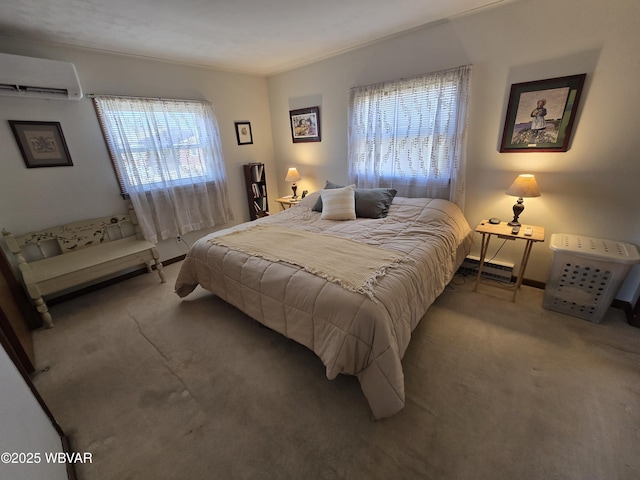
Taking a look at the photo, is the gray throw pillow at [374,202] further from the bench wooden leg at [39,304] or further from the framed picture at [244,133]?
the bench wooden leg at [39,304]

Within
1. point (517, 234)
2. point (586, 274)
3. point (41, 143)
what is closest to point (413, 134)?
point (517, 234)

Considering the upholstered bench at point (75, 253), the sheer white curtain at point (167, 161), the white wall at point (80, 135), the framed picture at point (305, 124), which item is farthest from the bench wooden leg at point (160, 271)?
the framed picture at point (305, 124)

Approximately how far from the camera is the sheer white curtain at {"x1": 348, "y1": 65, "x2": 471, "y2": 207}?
252 cm

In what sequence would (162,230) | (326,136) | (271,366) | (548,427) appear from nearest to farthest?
(548,427), (271,366), (162,230), (326,136)

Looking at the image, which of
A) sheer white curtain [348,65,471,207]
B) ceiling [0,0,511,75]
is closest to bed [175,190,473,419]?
sheer white curtain [348,65,471,207]

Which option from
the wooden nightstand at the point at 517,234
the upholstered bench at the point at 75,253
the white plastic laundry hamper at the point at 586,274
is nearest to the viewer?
the white plastic laundry hamper at the point at 586,274

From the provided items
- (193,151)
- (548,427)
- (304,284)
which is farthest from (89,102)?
(548,427)

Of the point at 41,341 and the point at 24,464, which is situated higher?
the point at 24,464

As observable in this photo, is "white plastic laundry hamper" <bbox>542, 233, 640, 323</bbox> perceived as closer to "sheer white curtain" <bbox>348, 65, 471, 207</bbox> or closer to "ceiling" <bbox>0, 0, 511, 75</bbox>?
"sheer white curtain" <bbox>348, 65, 471, 207</bbox>

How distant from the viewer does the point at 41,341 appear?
212 centimetres

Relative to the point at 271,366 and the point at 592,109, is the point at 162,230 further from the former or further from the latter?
the point at 592,109

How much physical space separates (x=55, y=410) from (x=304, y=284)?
165 centimetres

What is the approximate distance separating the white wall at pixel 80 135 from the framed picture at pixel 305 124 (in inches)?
41.3

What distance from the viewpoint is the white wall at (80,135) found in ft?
7.54
